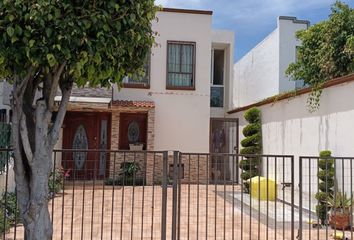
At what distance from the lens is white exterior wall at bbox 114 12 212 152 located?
55.1 feet

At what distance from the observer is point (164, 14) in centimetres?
1691

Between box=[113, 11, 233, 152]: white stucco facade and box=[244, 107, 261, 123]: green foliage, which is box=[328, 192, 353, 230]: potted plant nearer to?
box=[244, 107, 261, 123]: green foliage

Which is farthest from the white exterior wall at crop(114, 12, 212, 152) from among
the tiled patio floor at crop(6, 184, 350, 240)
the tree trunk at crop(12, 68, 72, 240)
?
the tree trunk at crop(12, 68, 72, 240)

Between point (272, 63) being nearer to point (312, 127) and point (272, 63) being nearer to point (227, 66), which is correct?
point (227, 66)

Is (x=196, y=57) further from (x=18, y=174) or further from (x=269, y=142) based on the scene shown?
(x=18, y=174)

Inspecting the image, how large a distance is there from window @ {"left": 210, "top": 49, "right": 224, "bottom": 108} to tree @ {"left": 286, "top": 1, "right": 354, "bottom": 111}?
7027 millimetres

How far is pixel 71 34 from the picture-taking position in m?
3.52

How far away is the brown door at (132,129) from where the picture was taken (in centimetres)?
1662

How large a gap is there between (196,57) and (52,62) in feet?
45.2

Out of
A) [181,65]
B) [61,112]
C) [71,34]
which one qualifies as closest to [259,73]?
[181,65]

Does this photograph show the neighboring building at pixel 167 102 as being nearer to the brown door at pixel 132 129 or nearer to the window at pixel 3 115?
the brown door at pixel 132 129

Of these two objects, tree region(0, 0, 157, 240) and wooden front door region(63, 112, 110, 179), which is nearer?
tree region(0, 0, 157, 240)

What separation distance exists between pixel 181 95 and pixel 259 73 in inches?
220

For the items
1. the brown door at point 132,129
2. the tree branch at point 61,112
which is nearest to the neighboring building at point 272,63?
the brown door at point 132,129
